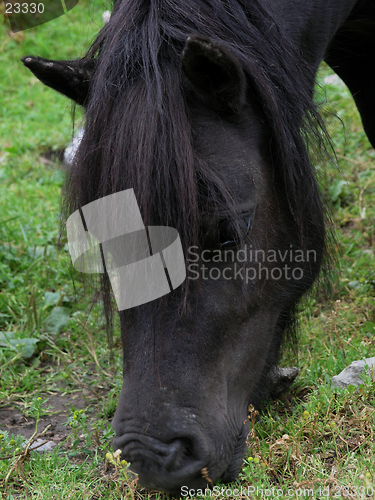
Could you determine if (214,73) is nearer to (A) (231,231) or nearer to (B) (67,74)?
(A) (231,231)

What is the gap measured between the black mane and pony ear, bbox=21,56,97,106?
0.33 ft

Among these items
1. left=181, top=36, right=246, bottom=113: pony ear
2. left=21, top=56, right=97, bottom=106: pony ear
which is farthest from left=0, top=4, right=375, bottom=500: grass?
left=181, top=36, right=246, bottom=113: pony ear

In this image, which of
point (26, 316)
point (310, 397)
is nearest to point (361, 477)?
point (310, 397)

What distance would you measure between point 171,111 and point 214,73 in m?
0.20

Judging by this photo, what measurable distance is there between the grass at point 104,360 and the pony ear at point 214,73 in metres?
0.72

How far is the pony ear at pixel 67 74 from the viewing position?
205cm

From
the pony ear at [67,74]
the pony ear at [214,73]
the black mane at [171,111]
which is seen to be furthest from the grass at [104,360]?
the pony ear at [214,73]

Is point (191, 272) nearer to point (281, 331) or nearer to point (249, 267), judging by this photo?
point (249, 267)

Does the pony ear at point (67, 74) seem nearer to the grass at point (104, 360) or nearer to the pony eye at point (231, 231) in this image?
the grass at point (104, 360)

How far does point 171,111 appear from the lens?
1.81 metres

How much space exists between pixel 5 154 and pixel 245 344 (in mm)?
4663

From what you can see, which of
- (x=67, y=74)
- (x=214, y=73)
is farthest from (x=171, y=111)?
(x=67, y=74)

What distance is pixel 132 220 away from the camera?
1775mm

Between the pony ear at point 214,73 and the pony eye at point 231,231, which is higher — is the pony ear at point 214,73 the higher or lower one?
the higher one
